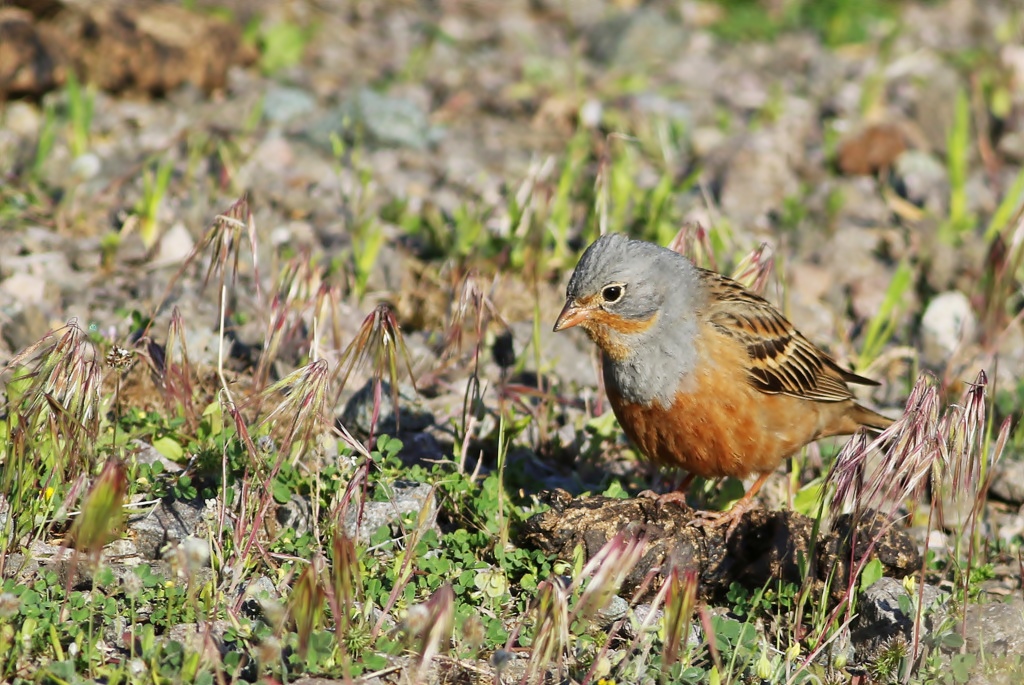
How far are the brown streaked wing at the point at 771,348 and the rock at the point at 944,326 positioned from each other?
56.6 inches

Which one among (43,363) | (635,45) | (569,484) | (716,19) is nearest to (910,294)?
(569,484)

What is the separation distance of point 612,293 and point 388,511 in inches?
52.5

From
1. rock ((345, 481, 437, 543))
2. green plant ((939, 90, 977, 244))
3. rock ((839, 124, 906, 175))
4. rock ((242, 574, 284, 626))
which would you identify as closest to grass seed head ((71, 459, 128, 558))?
rock ((242, 574, 284, 626))

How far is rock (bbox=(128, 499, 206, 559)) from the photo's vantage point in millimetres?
4793

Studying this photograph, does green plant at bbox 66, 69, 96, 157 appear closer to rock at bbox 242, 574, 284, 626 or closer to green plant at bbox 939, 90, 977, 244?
rock at bbox 242, 574, 284, 626

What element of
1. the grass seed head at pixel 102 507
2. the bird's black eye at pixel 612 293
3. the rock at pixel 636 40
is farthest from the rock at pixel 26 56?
the grass seed head at pixel 102 507

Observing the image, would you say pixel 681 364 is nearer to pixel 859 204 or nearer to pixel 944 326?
pixel 944 326

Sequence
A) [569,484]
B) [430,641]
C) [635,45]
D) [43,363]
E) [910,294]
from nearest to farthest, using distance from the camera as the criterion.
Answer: [430,641], [43,363], [569,484], [910,294], [635,45]

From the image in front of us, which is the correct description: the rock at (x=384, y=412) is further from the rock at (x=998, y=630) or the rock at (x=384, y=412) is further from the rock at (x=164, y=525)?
the rock at (x=998, y=630)

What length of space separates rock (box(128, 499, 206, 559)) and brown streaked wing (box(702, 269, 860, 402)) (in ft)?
7.82

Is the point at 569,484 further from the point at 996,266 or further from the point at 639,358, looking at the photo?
the point at 996,266

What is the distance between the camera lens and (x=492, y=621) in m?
4.51

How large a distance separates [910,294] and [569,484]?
316cm

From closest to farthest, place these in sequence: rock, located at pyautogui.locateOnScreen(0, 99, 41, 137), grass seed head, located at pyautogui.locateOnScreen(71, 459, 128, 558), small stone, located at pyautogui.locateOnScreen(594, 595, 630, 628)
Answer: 1. grass seed head, located at pyautogui.locateOnScreen(71, 459, 128, 558)
2. small stone, located at pyautogui.locateOnScreen(594, 595, 630, 628)
3. rock, located at pyautogui.locateOnScreen(0, 99, 41, 137)
